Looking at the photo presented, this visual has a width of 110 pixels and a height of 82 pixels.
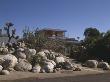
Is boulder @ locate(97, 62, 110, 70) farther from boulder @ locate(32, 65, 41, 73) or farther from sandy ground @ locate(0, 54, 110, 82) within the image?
boulder @ locate(32, 65, 41, 73)

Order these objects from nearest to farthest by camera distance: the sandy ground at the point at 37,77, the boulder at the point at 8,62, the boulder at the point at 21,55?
the sandy ground at the point at 37,77, the boulder at the point at 8,62, the boulder at the point at 21,55

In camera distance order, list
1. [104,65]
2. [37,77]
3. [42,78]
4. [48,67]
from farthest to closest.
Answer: [104,65] < [48,67] < [37,77] < [42,78]

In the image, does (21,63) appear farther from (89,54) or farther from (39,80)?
(89,54)

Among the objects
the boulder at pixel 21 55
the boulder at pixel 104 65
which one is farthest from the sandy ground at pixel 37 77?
the boulder at pixel 104 65

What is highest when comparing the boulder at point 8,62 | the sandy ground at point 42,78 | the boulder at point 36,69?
the boulder at point 8,62

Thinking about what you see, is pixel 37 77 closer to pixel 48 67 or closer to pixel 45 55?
pixel 48 67

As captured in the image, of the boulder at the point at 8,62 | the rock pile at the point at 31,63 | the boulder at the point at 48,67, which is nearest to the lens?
the boulder at the point at 8,62

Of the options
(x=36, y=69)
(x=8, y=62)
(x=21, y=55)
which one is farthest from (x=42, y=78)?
(x=21, y=55)

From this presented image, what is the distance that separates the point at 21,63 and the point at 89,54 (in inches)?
597

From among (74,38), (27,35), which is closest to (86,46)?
(27,35)

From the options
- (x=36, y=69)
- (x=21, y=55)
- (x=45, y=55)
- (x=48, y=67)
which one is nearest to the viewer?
(x=36, y=69)

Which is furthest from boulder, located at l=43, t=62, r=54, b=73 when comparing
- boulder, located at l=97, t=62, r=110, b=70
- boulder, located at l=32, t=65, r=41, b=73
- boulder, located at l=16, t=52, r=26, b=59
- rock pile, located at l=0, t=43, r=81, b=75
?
boulder, located at l=97, t=62, r=110, b=70

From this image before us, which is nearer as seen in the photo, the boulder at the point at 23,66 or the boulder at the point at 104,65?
the boulder at the point at 23,66

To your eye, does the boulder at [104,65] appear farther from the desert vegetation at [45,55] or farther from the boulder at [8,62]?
the boulder at [8,62]
